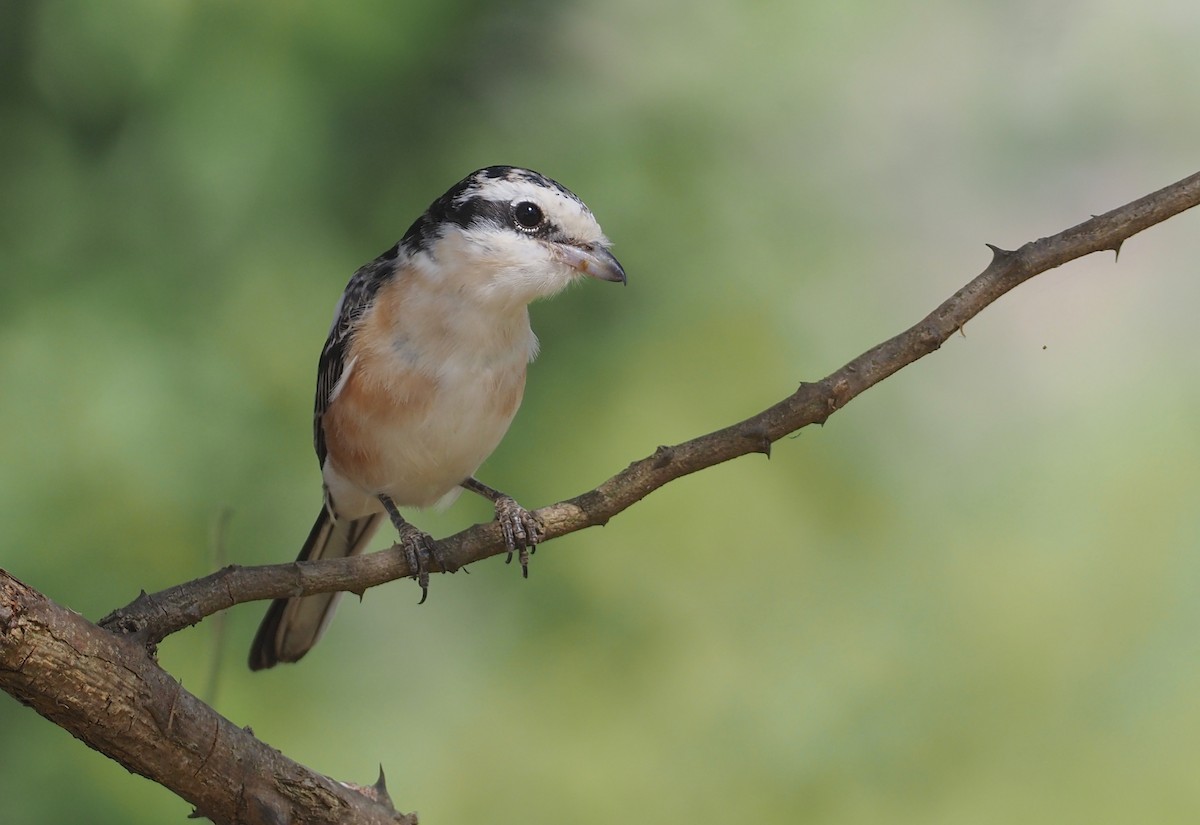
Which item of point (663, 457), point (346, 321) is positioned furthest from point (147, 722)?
point (346, 321)

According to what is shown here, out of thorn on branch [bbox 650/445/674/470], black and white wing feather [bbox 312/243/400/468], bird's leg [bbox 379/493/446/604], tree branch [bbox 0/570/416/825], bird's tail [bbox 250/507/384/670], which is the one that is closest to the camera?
tree branch [bbox 0/570/416/825]

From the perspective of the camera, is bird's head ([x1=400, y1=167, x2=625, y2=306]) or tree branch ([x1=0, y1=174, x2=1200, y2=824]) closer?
tree branch ([x1=0, y1=174, x2=1200, y2=824])

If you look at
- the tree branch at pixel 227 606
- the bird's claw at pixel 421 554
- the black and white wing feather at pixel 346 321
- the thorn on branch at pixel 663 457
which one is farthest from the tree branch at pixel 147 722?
the black and white wing feather at pixel 346 321

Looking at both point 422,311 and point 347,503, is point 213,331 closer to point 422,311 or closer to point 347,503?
point 347,503

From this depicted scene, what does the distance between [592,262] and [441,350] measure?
0.23 metres

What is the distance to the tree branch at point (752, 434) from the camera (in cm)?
109

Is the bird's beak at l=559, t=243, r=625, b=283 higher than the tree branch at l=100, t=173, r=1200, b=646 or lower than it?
higher

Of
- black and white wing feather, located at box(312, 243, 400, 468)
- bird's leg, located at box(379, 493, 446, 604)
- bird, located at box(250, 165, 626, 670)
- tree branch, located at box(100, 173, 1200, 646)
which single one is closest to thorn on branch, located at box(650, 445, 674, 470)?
tree branch, located at box(100, 173, 1200, 646)

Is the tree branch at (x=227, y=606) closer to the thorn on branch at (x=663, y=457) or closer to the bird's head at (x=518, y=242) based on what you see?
the thorn on branch at (x=663, y=457)

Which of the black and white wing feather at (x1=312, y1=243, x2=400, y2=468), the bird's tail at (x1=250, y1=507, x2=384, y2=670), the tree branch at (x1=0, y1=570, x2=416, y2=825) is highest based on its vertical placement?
the black and white wing feather at (x1=312, y1=243, x2=400, y2=468)

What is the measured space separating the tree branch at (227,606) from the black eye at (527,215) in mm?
384

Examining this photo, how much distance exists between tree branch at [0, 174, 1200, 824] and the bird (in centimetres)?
26

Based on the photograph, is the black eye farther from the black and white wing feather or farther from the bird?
the black and white wing feather

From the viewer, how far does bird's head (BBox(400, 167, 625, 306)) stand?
1.50m
